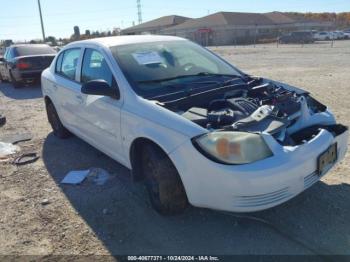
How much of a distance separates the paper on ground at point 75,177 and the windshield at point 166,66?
1.51m

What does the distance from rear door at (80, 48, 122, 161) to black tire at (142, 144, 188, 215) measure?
0.53 metres

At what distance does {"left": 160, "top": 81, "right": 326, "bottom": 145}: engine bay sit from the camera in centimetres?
295

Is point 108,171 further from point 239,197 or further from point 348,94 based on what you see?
point 348,94

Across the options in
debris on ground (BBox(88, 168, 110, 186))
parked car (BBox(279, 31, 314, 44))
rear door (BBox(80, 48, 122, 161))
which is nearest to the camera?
rear door (BBox(80, 48, 122, 161))

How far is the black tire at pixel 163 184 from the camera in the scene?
10.1ft

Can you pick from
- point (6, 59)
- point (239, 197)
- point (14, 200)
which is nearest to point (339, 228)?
point (239, 197)

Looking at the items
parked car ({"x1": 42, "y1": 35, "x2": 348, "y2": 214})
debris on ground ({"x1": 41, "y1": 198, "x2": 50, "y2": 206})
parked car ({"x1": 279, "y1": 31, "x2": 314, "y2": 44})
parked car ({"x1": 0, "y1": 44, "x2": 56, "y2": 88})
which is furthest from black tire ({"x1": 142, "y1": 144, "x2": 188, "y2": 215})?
parked car ({"x1": 279, "y1": 31, "x2": 314, "y2": 44})

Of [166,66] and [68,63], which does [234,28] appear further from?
[166,66]

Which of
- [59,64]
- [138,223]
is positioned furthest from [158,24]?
[138,223]

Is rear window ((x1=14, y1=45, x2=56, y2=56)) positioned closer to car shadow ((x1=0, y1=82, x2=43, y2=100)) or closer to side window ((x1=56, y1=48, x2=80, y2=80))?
car shadow ((x1=0, y1=82, x2=43, y2=100))

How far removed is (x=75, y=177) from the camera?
4.35 meters

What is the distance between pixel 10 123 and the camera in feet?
24.4

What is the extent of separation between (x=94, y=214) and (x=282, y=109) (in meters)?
2.10

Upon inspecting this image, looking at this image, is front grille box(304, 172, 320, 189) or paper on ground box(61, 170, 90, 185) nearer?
front grille box(304, 172, 320, 189)
